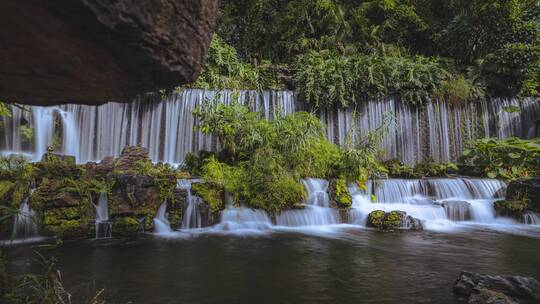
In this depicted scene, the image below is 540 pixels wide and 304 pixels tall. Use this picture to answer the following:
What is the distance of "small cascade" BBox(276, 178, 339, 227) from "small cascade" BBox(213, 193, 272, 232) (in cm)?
37

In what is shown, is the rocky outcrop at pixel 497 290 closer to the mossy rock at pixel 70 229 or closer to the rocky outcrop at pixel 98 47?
the rocky outcrop at pixel 98 47

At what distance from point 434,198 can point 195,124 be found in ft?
24.6

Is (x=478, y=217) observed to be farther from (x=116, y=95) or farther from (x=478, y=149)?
(x=116, y=95)

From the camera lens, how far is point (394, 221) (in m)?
8.42

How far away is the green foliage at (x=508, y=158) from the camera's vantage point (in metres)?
11.9

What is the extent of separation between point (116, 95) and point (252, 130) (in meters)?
8.24

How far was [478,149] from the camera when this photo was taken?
42.2 ft

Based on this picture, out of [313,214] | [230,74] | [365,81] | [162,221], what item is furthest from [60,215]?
[365,81]

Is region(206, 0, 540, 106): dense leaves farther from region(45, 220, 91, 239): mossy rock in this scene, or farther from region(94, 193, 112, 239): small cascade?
region(45, 220, 91, 239): mossy rock

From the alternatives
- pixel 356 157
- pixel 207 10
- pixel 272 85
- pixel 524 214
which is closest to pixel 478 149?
pixel 524 214

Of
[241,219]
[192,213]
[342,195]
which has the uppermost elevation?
[342,195]

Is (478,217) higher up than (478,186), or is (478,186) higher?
(478,186)

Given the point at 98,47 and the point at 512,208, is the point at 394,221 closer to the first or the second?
the point at 512,208

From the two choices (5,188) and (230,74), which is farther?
(230,74)
